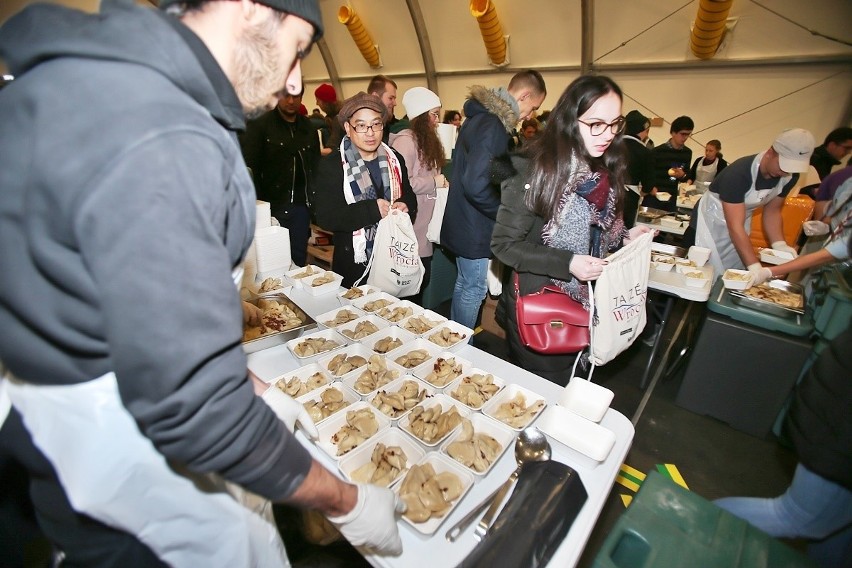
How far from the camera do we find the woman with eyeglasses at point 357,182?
7.52 feet

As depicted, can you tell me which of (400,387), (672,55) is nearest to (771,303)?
(400,387)

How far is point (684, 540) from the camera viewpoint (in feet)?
3.46

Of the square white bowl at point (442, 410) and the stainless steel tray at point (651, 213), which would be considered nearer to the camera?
the square white bowl at point (442, 410)

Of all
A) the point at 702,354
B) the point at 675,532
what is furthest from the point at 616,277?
the point at 702,354

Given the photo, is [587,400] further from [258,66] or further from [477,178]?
[477,178]

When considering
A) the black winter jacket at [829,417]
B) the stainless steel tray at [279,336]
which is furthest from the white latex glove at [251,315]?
the black winter jacket at [829,417]

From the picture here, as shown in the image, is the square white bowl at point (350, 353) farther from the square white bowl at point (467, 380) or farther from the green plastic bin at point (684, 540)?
the green plastic bin at point (684, 540)

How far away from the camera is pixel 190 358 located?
512mm

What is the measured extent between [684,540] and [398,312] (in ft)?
4.38

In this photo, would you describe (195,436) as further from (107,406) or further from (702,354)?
(702,354)

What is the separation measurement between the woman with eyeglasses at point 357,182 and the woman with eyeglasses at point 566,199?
85 cm

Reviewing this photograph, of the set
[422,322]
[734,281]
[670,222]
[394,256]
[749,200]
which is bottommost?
[422,322]

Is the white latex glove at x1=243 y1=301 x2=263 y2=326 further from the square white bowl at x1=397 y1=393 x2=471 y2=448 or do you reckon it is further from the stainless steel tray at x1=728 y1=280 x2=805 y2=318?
the stainless steel tray at x1=728 y1=280 x2=805 y2=318

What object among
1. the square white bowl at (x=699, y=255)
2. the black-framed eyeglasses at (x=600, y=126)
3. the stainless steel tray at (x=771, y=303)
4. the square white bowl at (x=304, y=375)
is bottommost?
the square white bowl at (x=304, y=375)
